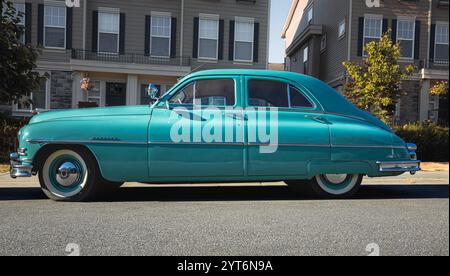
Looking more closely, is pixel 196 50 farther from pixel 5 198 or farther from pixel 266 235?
pixel 266 235

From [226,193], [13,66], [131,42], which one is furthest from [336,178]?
[131,42]

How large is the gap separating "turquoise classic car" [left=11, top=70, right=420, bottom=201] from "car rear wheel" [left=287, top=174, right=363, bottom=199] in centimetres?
1

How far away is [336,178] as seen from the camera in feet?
19.5

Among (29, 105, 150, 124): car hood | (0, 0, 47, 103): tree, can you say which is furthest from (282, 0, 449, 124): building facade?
(29, 105, 150, 124): car hood

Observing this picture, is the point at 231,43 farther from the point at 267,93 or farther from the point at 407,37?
the point at 267,93

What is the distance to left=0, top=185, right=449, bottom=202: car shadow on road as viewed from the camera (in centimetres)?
588

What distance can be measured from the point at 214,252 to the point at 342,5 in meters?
19.7

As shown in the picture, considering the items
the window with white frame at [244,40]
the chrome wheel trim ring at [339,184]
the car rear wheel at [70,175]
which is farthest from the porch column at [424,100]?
the car rear wheel at [70,175]

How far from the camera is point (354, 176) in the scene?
19.4 ft

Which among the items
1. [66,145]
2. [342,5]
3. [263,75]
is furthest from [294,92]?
[342,5]

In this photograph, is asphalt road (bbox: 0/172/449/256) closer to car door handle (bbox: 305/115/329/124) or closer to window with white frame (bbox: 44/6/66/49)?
car door handle (bbox: 305/115/329/124)

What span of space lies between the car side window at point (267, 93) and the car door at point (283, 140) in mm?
82

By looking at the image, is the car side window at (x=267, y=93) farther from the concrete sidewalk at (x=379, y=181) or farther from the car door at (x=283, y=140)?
the concrete sidewalk at (x=379, y=181)

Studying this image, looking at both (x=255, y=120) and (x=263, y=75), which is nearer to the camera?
(x=255, y=120)
